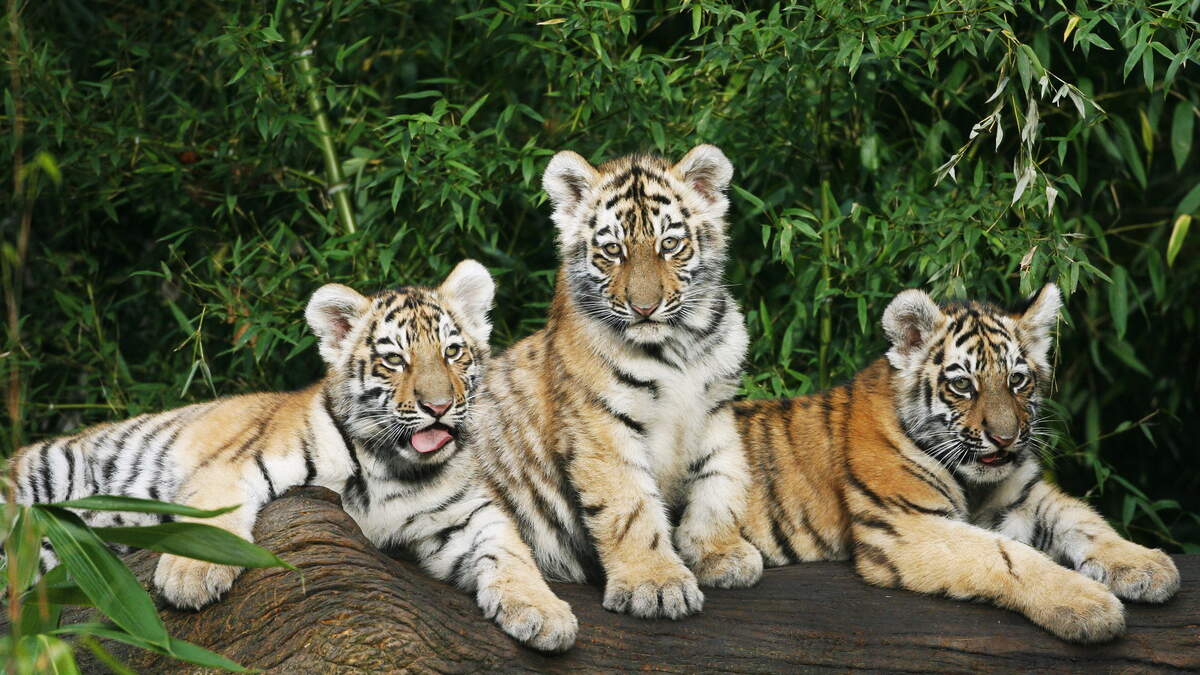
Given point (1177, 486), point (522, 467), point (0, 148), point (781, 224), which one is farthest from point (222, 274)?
point (1177, 486)

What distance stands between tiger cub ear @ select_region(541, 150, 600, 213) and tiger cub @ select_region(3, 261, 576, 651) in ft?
1.17

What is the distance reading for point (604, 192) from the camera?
11.6ft

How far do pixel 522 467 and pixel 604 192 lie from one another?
812 mm

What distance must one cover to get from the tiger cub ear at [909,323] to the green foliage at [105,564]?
6.08 ft

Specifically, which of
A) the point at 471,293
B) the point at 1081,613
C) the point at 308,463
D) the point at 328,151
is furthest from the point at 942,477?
the point at 328,151

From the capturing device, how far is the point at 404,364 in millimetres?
3162

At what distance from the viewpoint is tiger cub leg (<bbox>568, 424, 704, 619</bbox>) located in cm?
308

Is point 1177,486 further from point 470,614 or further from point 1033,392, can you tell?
point 470,614

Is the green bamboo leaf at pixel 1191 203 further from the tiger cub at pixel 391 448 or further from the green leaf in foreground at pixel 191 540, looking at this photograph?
the green leaf in foreground at pixel 191 540

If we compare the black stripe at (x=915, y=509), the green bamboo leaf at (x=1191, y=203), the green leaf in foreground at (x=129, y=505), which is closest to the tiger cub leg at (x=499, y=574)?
the green leaf in foreground at (x=129, y=505)

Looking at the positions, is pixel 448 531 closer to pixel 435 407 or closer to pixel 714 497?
pixel 435 407

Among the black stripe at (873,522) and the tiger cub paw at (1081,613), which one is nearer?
the tiger cub paw at (1081,613)

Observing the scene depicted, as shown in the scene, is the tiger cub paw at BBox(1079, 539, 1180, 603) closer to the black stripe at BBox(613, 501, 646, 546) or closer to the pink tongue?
the black stripe at BBox(613, 501, 646, 546)

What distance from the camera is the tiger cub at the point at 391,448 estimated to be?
9.95ft
